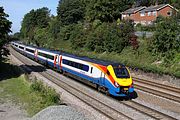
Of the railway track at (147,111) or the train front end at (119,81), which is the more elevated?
the train front end at (119,81)

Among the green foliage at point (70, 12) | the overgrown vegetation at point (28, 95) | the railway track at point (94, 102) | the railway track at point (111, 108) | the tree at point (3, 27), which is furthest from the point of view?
the green foliage at point (70, 12)

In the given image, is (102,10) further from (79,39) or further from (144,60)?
(144,60)

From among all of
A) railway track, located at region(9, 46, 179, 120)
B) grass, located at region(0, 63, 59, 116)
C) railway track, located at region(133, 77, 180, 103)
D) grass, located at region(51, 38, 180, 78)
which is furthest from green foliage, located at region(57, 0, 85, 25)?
railway track, located at region(9, 46, 179, 120)

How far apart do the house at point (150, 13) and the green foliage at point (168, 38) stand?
105ft

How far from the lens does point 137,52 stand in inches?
1921

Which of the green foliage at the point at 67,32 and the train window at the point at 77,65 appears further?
the green foliage at the point at 67,32

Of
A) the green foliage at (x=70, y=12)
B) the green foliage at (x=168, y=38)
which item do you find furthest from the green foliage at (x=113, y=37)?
the green foliage at (x=70, y=12)

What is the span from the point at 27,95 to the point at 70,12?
8357 cm

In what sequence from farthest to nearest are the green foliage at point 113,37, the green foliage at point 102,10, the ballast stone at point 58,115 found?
the green foliage at point 102,10 → the green foliage at point 113,37 → the ballast stone at point 58,115

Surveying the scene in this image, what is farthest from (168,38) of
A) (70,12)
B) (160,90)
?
(70,12)

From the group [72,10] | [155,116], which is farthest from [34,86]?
[72,10]

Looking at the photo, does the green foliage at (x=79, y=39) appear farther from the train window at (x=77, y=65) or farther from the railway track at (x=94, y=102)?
the railway track at (x=94, y=102)

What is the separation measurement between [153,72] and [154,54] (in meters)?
7.46

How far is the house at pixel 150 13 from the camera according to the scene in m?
77.6
